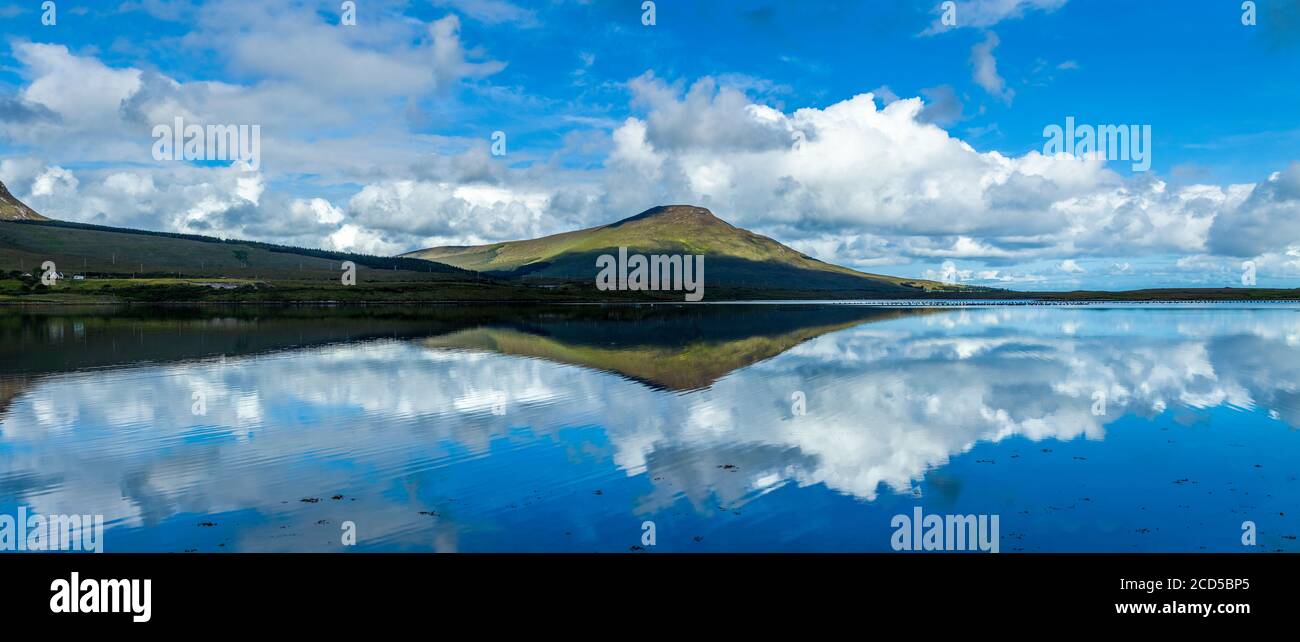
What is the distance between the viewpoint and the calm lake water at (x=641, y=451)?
1593 centimetres

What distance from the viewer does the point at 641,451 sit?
76.9 ft

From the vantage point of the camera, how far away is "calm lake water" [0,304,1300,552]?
1593cm

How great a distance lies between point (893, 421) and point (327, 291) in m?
189

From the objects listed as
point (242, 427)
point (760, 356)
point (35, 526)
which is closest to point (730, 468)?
point (35, 526)

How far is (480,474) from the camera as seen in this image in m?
20.4
